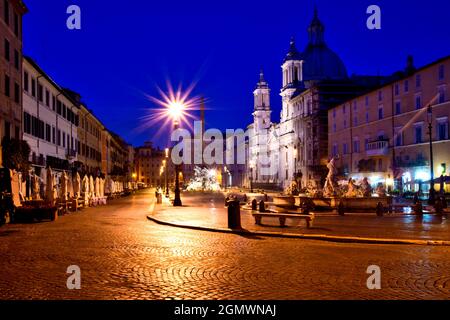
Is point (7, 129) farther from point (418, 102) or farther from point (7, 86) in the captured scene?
point (418, 102)

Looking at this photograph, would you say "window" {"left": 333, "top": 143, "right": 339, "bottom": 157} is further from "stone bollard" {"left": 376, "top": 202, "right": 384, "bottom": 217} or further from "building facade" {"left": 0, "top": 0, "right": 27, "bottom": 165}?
"stone bollard" {"left": 376, "top": 202, "right": 384, "bottom": 217}

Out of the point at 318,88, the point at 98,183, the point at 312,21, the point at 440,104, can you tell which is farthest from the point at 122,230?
the point at 312,21

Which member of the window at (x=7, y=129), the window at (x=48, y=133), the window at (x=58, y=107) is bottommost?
the window at (x=7, y=129)

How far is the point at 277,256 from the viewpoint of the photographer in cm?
1266

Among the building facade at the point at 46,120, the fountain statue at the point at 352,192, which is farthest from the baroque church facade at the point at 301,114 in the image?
the fountain statue at the point at 352,192

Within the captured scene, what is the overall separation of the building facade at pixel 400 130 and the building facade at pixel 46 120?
26.3 metres

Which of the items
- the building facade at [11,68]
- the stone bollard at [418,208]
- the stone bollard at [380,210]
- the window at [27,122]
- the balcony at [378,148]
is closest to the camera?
the stone bollard at [380,210]

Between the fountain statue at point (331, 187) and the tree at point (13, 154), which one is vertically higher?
the tree at point (13, 154)

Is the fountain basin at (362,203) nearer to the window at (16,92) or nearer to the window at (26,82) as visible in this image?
the window at (16,92)

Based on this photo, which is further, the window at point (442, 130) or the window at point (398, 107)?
the window at point (398, 107)

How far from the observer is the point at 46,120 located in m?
46.5

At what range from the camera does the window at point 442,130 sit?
50.5m

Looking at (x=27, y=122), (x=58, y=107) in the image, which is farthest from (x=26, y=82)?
Result: (x=58, y=107)

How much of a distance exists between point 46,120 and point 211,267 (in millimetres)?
39164
